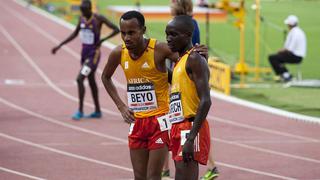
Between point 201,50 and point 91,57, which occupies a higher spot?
point 201,50

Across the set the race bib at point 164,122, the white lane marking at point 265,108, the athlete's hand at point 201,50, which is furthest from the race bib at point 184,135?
the white lane marking at point 265,108

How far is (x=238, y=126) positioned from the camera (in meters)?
13.9

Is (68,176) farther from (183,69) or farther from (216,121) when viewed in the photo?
(216,121)

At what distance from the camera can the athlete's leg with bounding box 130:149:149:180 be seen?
7.36 metres

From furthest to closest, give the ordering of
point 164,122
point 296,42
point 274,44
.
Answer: point 274,44, point 296,42, point 164,122

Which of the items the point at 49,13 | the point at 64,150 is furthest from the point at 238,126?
the point at 49,13

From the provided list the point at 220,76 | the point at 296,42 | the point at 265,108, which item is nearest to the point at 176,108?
the point at 265,108

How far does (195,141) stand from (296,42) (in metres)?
13.1

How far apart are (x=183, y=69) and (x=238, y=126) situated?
7.54 metres

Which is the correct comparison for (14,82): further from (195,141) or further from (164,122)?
(195,141)

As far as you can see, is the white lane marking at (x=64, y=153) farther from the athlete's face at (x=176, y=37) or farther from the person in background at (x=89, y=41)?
the athlete's face at (x=176, y=37)

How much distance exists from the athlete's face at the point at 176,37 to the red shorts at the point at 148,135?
3.31 ft

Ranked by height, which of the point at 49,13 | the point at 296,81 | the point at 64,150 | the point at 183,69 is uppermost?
the point at 183,69

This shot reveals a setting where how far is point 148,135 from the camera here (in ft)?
24.2
